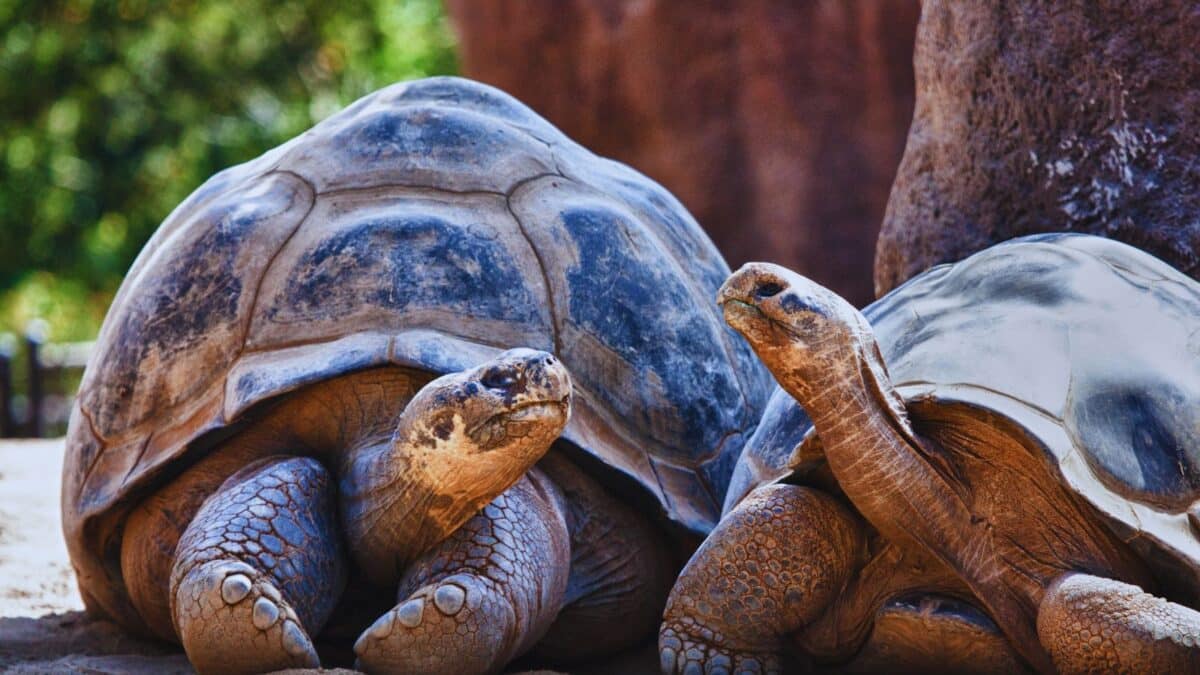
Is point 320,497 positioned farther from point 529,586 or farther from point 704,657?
point 704,657

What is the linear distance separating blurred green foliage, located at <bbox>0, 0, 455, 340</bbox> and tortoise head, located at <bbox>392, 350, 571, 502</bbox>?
12211 mm

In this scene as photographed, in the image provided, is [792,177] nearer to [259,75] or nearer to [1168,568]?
[1168,568]

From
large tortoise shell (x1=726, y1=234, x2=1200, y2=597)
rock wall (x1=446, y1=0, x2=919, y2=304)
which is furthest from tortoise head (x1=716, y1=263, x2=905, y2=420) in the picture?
rock wall (x1=446, y1=0, x2=919, y2=304)

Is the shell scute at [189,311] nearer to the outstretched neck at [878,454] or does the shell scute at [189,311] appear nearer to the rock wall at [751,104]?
the outstretched neck at [878,454]

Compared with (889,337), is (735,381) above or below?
below

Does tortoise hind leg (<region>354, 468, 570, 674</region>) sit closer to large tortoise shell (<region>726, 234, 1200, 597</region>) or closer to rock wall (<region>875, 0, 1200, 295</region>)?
large tortoise shell (<region>726, 234, 1200, 597</region>)

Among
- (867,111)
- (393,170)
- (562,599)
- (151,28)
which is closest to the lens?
(562,599)

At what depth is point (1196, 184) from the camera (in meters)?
3.35

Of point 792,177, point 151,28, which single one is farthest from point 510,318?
point 151,28

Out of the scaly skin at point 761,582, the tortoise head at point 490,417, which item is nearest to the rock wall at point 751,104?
the scaly skin at point 761,582

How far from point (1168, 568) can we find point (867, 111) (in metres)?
5.41

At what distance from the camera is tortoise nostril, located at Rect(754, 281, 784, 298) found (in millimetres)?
2342

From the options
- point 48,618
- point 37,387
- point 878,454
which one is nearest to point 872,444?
point 878,454

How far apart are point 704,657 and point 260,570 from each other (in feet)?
2.59
